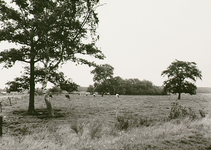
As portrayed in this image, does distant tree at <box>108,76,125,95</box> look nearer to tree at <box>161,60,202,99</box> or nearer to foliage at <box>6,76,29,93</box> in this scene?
tree at <box>161,60,202,99</box>

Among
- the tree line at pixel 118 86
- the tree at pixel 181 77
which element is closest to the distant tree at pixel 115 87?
the tree line at pixel 118 86

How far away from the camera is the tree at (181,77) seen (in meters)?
57.8

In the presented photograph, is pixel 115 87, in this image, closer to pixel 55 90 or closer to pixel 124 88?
pixel 124 88

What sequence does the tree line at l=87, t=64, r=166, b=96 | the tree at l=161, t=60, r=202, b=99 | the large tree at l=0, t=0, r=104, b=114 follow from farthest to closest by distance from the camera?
1. the tree line at l=87, t=64, r=166, b=96
2. the tree at l=161, t=60, r=202, b=99
3. the large tree at l=0, t=0, r=104, b=114

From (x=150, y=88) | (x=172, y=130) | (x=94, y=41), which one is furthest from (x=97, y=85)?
(x=172, y=130)

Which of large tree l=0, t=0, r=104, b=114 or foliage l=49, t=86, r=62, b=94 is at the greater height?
large tree l=0, t=0, r=104, b=114

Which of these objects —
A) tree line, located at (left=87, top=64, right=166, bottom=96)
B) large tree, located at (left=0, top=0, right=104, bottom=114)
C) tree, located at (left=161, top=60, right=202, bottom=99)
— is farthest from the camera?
tree line, located at (left=87, top=64, right=166, bottom=96)

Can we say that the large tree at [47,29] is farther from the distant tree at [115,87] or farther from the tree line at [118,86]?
the distant tree at [115,87]

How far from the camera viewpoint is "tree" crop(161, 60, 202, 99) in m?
57.8

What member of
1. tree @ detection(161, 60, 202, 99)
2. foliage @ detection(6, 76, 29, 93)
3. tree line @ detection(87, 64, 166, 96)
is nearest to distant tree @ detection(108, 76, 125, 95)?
tree line @ detection(87, 64, 166, 96)

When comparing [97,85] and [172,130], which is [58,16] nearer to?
[172,130]

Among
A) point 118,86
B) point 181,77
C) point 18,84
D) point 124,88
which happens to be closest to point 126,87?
point 124,88

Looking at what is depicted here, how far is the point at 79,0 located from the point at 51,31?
364cm

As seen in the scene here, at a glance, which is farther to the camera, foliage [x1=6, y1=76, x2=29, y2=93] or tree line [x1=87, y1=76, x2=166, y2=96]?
tree line [x1=87, y1=76, x2=166, y2=96]
